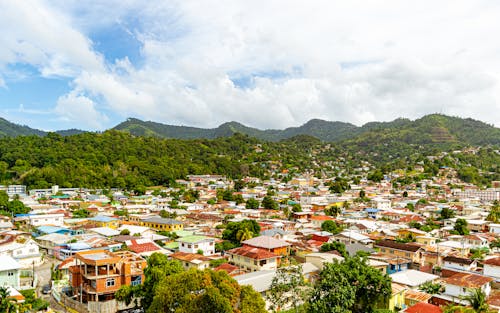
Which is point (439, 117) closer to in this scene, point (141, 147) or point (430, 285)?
point (141, 147)

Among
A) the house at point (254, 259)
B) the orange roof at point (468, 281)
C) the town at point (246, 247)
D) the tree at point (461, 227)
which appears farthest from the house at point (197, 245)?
the tree at point (461, 227)

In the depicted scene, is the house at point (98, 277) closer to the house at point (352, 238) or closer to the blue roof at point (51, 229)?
the blue roof at point (51, 229)

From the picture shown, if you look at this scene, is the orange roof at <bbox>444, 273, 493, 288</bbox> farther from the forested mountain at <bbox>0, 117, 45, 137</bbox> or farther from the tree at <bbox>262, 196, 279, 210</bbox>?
the forested mountain at <bbox>0, 117, 45, 137</bbox>

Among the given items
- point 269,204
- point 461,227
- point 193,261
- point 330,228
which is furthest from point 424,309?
point 269,204

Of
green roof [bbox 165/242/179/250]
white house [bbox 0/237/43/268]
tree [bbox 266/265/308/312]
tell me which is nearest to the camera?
tree [bbox 266/265/308/312]

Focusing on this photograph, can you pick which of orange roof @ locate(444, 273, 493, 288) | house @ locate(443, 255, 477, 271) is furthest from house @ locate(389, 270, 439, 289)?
house @ locate(443, 255, 477, 271)

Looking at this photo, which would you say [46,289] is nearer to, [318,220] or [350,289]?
[350,289]
